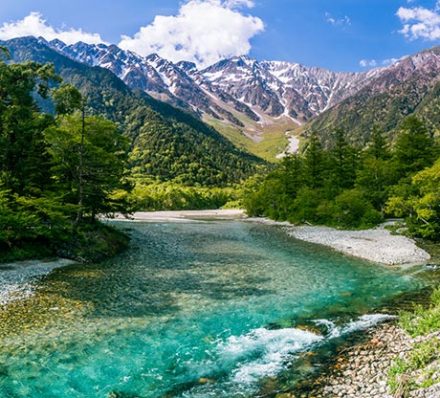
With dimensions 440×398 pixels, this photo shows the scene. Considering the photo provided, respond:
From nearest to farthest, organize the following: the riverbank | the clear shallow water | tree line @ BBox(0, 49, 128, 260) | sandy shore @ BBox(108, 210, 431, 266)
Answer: the riverbank → the clear shallow water → tree line @ BBox(0, 49, 128, 260) → sandy shore @ BBox(108, 210, 431, 266)

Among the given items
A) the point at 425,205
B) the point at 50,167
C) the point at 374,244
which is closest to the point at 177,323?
the point at 50,167

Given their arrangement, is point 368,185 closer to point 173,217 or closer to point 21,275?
point 21,275

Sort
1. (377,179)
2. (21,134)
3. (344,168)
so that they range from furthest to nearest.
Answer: (344,168) → (377,179) → (21,134)

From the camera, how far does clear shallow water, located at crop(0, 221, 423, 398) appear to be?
13.5 meters

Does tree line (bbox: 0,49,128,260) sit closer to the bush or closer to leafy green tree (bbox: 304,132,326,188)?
the bush

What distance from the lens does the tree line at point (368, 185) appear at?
45438 mm

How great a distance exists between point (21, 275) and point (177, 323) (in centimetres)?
1504

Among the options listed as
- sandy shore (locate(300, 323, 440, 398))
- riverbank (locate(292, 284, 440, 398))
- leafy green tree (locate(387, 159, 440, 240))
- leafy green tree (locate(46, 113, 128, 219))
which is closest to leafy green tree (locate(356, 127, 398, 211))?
leafy green tree (locate(387, 159, 440, 240))

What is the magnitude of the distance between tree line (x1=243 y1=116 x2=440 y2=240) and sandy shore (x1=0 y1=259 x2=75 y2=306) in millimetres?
38921

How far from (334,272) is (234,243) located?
20.6 m

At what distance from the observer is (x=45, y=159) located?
38.3 metres

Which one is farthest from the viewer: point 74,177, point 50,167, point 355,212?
point 355,212

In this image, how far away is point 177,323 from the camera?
1916cm

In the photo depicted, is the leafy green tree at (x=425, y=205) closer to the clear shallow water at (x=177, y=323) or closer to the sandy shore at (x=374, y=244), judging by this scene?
the sandy shore at (x=374, y=244)
